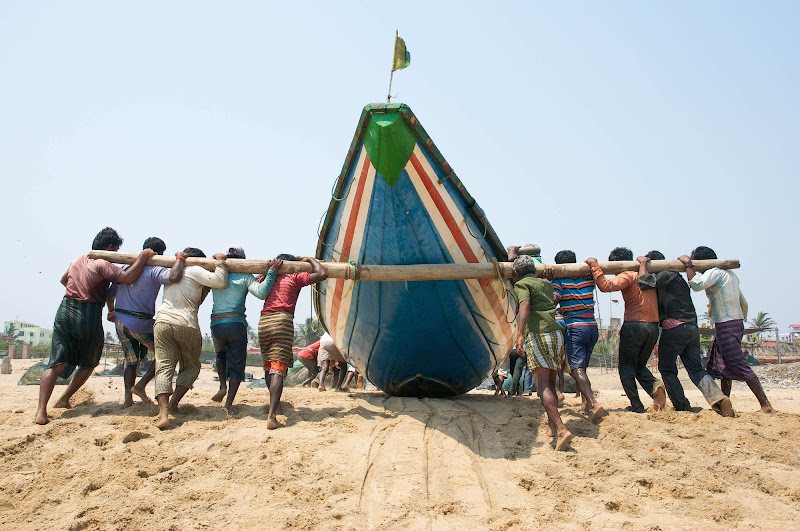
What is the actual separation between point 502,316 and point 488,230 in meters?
1.15

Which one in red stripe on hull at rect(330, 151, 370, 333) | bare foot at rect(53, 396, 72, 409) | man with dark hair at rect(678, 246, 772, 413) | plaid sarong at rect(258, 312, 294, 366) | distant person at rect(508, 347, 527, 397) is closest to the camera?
plaid sarong at rect(258, 312, 294, 366)

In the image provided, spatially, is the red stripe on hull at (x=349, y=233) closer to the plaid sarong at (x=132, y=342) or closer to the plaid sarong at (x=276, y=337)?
the plaid sarong at (x=276, y=337)

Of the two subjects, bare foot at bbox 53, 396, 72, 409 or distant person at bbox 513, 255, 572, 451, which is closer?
distant person at bbox 513, 255, 572, 451

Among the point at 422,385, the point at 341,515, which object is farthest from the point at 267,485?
the point at 422,385

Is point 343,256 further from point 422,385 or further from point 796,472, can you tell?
point 796,472

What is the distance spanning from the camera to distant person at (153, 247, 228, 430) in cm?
484

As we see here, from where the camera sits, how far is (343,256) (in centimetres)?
580

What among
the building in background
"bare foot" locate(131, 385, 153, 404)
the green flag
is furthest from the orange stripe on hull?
the building in background

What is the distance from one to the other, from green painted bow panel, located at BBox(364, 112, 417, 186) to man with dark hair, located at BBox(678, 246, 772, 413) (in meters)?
3.23

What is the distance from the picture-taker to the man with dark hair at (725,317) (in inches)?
217

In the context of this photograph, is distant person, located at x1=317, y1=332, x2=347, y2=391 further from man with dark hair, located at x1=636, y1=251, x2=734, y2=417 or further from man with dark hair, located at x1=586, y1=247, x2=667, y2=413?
man with dark hair, located at x1=636, y1=251, x2=734, y2=417

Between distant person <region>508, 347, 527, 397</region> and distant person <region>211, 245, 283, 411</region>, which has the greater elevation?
distant person <region>211, 245, 283, 411</region>

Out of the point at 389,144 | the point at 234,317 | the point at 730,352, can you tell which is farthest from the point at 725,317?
the point at 234,317

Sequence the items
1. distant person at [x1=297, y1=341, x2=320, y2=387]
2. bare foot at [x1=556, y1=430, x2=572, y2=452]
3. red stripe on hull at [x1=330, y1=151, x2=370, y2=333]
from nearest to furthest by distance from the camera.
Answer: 1. bare foot at [x1=556, y1=430, x2=572, y2=452]
2. red stripe on hull at [x1=330, y1=151, x2=370, y2=333]
3. distant person at [x1=297, y1=341, x2=320, y2=387]
